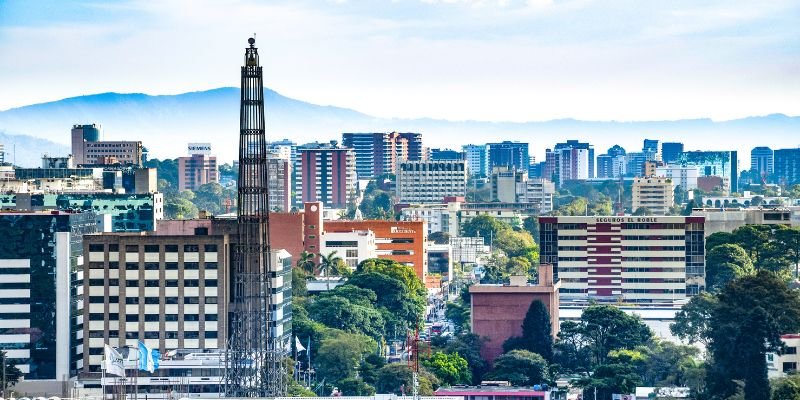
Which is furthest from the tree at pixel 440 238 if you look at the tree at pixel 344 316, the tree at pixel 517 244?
the tree at pixel 344 316

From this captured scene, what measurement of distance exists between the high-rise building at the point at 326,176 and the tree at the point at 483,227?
4674 centimetres

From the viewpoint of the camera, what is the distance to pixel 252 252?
5522 cm

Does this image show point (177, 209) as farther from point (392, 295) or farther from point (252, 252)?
point (252, 252)

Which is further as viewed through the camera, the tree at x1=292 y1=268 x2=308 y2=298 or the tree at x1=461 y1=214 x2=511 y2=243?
the tree at x1=461 y1=214 x2=511 y2=243

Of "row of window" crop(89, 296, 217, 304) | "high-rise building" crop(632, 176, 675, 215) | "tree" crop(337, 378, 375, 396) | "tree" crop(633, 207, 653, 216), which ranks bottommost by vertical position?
"tree" crop(337, 378, 375, 396)

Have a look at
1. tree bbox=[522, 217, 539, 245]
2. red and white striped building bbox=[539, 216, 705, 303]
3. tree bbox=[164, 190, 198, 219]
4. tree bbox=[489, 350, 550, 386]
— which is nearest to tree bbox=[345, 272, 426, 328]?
red and white striped building bbox=[539, 216, 705, 303]

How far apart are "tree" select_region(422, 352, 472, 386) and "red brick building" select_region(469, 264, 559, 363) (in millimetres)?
4820

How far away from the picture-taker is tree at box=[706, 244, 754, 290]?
9144 cm

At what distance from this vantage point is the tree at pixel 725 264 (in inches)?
3600

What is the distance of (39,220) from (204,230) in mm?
5892

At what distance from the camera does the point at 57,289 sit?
6319 centimetres

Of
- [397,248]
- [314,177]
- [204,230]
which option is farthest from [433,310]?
[314,177]

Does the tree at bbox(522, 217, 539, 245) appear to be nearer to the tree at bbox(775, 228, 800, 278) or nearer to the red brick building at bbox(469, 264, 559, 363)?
the tree at bbox(775, 228, 800, 278)

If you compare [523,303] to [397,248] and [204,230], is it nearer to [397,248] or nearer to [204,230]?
[204,230]
